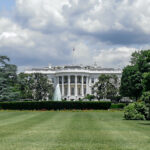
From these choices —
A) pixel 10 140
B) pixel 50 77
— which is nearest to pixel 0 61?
pixel 10 140

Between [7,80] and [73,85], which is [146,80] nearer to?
[7,80]

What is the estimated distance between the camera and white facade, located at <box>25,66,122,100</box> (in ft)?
339

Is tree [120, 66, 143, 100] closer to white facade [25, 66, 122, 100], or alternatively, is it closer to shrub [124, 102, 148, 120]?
shrub [124, 102, 148, 120]

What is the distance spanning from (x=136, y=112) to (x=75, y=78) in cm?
7834

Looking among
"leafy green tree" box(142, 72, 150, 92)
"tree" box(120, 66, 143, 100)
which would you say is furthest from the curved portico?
"leafy green tree" box(142, 72, 150, 92)

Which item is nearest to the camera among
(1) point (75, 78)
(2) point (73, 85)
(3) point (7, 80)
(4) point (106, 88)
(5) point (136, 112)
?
(5) point (136, 112)

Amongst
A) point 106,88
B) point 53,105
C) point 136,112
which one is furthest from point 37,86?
point 136,112

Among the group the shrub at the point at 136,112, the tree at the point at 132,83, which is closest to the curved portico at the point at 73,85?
the tree at the point at 132,83

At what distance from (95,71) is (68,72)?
35.0 feet

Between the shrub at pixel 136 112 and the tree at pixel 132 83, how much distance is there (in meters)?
29.3

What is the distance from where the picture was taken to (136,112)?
1014 inches

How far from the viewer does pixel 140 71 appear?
54500 millimetres

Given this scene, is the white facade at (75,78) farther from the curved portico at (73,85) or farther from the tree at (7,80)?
the tree at (7,80)

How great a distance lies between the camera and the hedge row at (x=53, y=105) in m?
45.1
